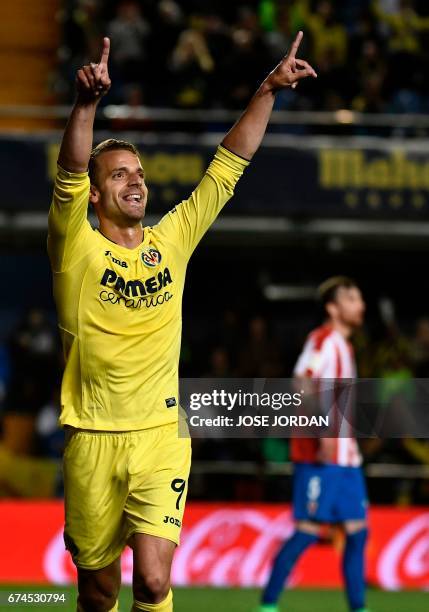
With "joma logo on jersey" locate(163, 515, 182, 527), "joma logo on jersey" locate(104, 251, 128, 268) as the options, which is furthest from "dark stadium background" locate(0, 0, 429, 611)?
"joma logo on jersey" locate(104, 251, 128, 268)

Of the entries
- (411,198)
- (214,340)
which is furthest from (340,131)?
(214,340)

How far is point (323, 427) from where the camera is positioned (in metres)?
6.55

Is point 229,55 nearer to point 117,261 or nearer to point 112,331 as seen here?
point 117,261

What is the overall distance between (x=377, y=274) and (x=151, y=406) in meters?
11.3

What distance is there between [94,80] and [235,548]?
7.00 metres

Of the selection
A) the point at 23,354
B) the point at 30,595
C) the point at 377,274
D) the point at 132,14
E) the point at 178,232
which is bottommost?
the point at 30,595

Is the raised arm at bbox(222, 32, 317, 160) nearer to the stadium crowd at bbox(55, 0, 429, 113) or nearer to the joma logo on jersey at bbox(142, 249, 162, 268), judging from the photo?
the joma logo on jersey at bbox(142, 249, 162, 268)

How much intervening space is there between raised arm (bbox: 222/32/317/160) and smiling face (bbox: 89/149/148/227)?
0.49 m

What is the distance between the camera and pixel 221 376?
13.1m

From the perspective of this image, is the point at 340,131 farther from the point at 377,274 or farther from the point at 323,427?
the point at 323,427

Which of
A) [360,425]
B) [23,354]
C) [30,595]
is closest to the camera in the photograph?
[360,425]

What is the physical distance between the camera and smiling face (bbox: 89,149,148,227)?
19.0 ft

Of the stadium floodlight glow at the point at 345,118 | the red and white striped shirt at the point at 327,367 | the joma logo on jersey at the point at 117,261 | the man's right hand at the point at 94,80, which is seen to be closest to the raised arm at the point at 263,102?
the joma logo on jersey at the point at 117,261

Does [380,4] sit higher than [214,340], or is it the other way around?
[380,4]
